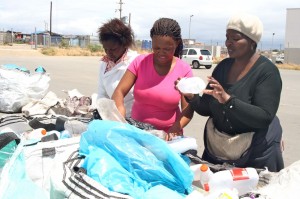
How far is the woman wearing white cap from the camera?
7.47 feet

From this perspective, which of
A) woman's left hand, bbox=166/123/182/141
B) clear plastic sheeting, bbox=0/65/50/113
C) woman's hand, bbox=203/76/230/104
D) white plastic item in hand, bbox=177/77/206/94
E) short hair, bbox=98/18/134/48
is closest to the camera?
woman's hand, bbox=203/76/230/104

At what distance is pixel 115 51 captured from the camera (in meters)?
3.69

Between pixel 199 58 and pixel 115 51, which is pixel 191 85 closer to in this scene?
pixel 115 51

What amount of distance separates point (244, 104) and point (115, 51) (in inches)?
68.8

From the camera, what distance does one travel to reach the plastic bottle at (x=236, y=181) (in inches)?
86.4

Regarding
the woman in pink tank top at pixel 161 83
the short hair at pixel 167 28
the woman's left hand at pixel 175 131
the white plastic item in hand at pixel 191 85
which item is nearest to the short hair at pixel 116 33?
the woman in pink tank top at pixel 161 83

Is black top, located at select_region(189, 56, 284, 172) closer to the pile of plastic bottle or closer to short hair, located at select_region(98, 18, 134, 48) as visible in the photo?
the pile of plastic bottle

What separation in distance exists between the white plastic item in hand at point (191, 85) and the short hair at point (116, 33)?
1.29 m

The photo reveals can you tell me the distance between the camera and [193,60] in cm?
2744

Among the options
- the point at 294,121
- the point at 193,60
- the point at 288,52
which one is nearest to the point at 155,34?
the point at 294,121

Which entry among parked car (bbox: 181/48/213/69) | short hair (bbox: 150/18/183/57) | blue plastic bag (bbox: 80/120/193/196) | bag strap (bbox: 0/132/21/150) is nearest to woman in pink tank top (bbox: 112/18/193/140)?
short hair (bbox: 150/18/183/57)

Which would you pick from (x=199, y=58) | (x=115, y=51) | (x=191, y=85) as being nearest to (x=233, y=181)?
(x=191, y=85)

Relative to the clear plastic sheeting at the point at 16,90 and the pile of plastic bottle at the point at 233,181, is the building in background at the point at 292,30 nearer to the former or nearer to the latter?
the clear plastic sheeting at the point at 16,90

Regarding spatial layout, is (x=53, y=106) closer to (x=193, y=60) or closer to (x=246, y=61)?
(x=246, y=61)
